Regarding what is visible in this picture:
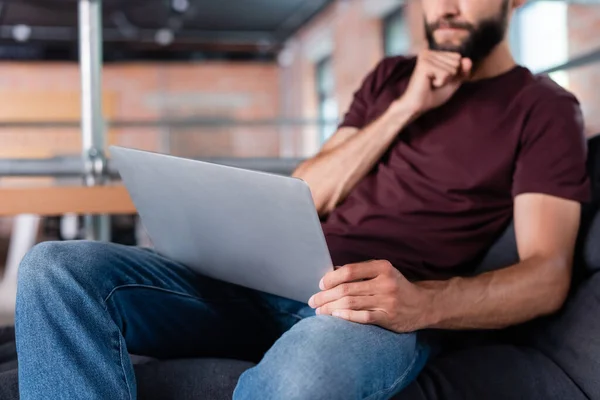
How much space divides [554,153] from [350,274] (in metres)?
0.49

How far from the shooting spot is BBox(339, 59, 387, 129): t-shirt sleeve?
1.45m

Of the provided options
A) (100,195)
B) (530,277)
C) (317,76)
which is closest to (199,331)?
(530,277)

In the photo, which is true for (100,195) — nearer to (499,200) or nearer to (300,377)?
(499,200)

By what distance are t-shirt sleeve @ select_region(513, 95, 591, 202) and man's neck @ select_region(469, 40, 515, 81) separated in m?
0.14

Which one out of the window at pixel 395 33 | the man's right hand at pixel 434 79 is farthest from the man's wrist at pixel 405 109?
the window at pixel 395 33

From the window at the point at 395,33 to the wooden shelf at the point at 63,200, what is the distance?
5.25 meters

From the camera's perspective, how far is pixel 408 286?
0.90 metres

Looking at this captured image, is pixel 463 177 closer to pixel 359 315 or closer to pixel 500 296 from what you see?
pixel 500 296

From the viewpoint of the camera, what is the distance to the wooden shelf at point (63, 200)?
68.8 inches

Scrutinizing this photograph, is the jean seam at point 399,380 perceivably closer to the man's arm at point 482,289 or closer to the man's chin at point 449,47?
the man's arm at point 482,289

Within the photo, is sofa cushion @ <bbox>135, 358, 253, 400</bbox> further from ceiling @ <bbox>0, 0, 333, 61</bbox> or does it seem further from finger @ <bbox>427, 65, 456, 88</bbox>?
ceiling @ <bbox>0, 0, 333, 61</bbox>

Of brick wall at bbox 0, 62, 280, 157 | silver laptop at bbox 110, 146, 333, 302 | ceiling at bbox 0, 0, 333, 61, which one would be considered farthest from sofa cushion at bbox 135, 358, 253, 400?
brick wall at bbox 0, 62, 280, 157

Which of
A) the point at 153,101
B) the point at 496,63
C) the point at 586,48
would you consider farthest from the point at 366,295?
the point at 153,101

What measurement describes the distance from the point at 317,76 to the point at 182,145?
87.3 inches
